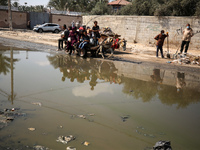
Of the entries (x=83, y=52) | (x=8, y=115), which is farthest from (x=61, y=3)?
(x=8, y=115)

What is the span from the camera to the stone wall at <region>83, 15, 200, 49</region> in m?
16.7

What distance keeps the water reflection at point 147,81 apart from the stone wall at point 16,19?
108ft

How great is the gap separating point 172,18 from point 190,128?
14849 mm

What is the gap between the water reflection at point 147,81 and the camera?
634 centimetres

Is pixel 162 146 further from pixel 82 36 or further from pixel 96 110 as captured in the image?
pixel 82 36

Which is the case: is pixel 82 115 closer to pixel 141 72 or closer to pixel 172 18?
pixel 141 72

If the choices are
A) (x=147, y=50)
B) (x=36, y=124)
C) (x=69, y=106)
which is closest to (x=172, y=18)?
(x=147, y=50)

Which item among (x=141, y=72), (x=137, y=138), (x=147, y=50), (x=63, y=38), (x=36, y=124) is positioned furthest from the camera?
(x=147, y=50)

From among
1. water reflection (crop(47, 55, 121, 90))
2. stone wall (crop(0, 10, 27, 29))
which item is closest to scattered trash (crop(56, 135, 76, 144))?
water reflection (crop(47, 55, 121, 90))

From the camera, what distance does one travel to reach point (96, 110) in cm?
500

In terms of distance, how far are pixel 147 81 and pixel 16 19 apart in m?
36.4

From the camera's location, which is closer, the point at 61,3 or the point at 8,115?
the point at 8,115

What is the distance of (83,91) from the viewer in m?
6.36

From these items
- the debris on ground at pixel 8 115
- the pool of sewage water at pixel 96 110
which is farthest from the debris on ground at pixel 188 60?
the debris on ground at pixel 8 115
